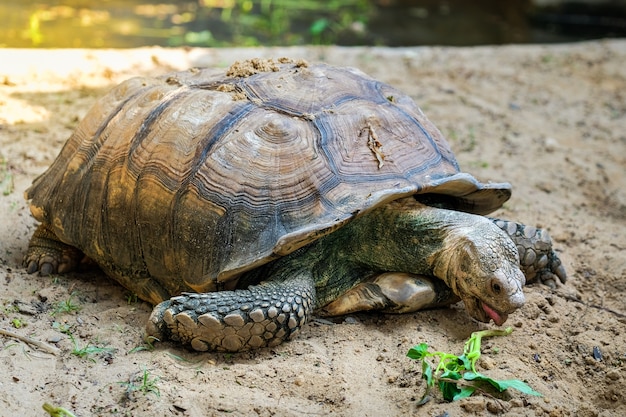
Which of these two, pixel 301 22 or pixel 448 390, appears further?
pixel 301 22

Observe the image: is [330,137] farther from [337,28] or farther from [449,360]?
[337,28]

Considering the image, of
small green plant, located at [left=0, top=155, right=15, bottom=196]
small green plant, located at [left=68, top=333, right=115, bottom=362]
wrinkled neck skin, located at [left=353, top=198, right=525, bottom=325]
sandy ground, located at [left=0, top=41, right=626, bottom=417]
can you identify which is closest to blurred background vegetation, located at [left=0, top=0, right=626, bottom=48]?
sandy ground, located at [left=0, top=41, right=626, bottom=417]

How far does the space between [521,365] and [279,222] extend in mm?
1244

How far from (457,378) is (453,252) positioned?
26.3 inches

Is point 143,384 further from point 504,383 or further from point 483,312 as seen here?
point 483,312

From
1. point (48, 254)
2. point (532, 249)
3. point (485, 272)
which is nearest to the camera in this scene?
point (485, 272)

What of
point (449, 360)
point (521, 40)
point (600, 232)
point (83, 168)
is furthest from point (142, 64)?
point (521, 40)

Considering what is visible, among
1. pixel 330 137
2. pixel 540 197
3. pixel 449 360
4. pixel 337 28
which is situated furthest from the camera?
pixel 337 28

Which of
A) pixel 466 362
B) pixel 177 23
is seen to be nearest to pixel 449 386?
pixel 466 362

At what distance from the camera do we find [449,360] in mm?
3012

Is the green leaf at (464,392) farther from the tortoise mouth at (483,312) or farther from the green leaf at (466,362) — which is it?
the tortoise mouth at (483,312)

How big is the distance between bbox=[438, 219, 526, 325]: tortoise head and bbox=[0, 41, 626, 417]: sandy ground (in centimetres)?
18

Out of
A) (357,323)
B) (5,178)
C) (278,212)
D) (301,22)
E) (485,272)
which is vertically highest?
(301,22)

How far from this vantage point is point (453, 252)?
331 centimetres
